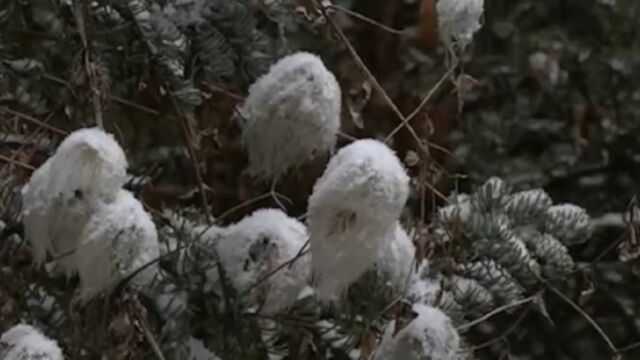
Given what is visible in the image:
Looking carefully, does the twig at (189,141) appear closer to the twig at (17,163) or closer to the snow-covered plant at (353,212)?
the twig at (17,163)

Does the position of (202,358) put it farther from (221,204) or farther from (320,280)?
(221,204)

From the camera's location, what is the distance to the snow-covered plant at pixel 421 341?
3.07 ft

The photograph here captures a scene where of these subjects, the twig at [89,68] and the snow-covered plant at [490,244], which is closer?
the twig at [89,68]

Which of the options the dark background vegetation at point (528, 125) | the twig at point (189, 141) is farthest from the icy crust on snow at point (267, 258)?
the dark background vegetation at point (528, 125)

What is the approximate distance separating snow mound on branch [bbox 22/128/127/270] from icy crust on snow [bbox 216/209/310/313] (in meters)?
0.17

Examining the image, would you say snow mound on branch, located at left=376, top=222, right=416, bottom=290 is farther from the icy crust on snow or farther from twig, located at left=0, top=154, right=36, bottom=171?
twig, located at left=0, top=154, right=36, bottom=171

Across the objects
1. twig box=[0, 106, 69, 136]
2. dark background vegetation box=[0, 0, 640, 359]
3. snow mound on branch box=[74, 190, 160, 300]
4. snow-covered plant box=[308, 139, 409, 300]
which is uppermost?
snow-covered plant box=[308, 139, 409, 300]

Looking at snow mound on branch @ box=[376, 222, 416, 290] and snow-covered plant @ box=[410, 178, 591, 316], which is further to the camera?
snow-covered plant @ box=[410, 178, 591, 316]

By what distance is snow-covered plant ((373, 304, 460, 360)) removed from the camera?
0.94m

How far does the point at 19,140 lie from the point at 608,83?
4.22 feet

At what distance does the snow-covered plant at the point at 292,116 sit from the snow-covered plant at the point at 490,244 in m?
0.16

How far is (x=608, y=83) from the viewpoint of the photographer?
2.23m

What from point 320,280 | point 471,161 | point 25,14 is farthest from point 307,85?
point 471,161

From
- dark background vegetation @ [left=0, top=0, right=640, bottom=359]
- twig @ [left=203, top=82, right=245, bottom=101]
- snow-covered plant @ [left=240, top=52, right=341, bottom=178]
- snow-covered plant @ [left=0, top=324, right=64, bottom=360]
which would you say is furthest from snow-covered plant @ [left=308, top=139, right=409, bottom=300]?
dark background vegetation @ [left=0, top=0, right=640, bottom=359]
